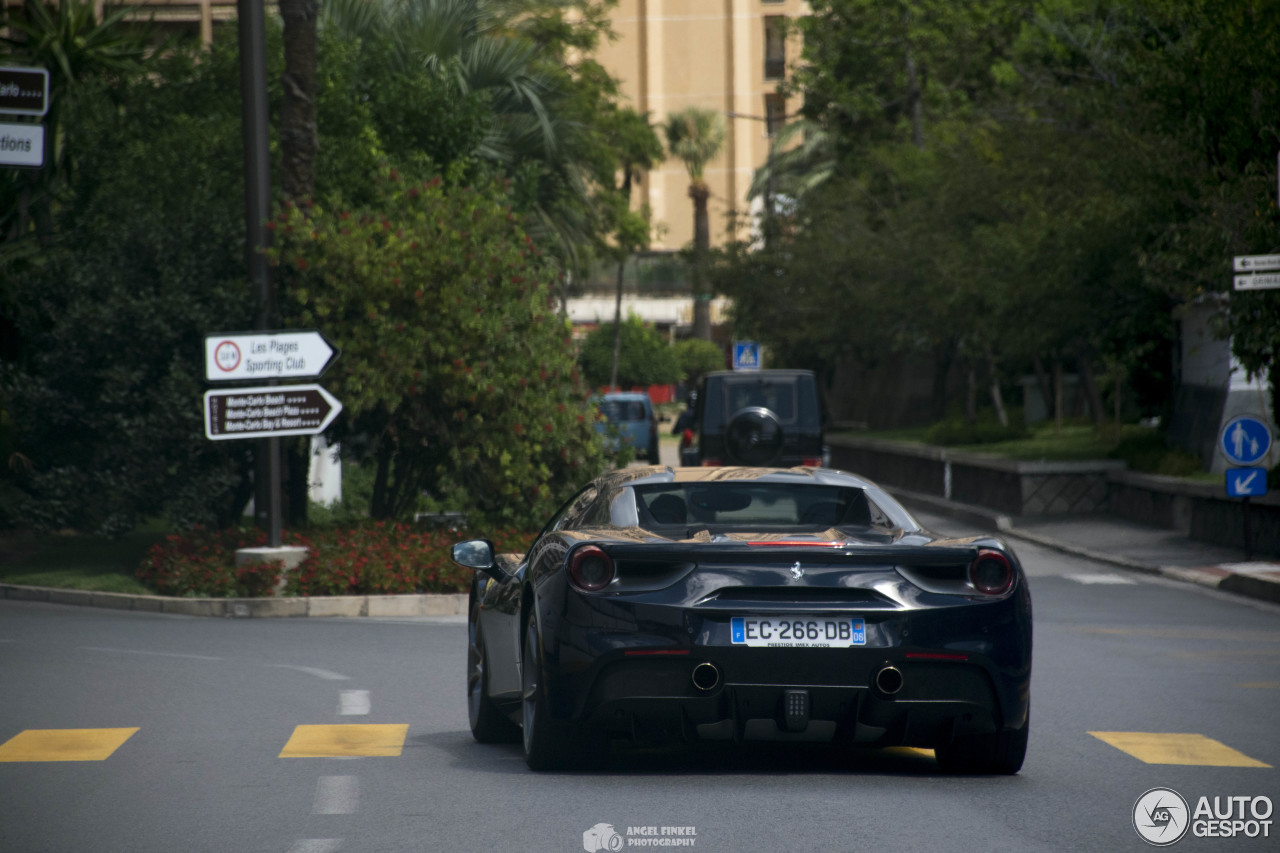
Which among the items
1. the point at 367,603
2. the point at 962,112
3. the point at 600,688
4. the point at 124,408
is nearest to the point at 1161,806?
the point at 600,688

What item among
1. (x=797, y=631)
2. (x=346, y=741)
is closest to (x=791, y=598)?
(x=797, y=631)

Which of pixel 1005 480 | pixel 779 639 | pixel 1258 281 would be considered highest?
pixel 1258 281

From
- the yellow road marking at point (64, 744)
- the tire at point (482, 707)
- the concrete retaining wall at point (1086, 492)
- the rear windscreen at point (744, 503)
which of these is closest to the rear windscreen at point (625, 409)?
the concrete retaining wall at point (1086, 492)

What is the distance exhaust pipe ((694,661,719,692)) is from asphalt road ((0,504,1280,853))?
0.45m

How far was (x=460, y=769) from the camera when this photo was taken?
7.88m

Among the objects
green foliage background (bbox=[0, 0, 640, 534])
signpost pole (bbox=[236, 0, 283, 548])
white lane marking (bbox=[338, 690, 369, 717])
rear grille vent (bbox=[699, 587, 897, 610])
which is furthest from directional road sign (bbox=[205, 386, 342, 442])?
rear grille vent (bbox=[699, 587, 897, 610])

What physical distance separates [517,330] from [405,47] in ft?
36.6

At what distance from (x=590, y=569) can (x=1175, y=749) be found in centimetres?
329

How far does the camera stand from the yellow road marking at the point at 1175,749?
26.9ft

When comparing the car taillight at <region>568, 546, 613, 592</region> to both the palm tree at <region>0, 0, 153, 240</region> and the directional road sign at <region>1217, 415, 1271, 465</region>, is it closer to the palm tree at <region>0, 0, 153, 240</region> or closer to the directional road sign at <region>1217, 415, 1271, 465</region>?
the directional road sign at <region>1217, 415, 1271, 465</region>

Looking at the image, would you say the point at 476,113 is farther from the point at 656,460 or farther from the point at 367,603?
the point at 656,460

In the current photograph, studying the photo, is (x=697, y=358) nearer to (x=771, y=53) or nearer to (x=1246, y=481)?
(x=771, y=53)

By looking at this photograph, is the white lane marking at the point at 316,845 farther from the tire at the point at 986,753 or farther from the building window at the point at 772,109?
the building window at the point at 772,109

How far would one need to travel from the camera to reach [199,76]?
83.8 feet
